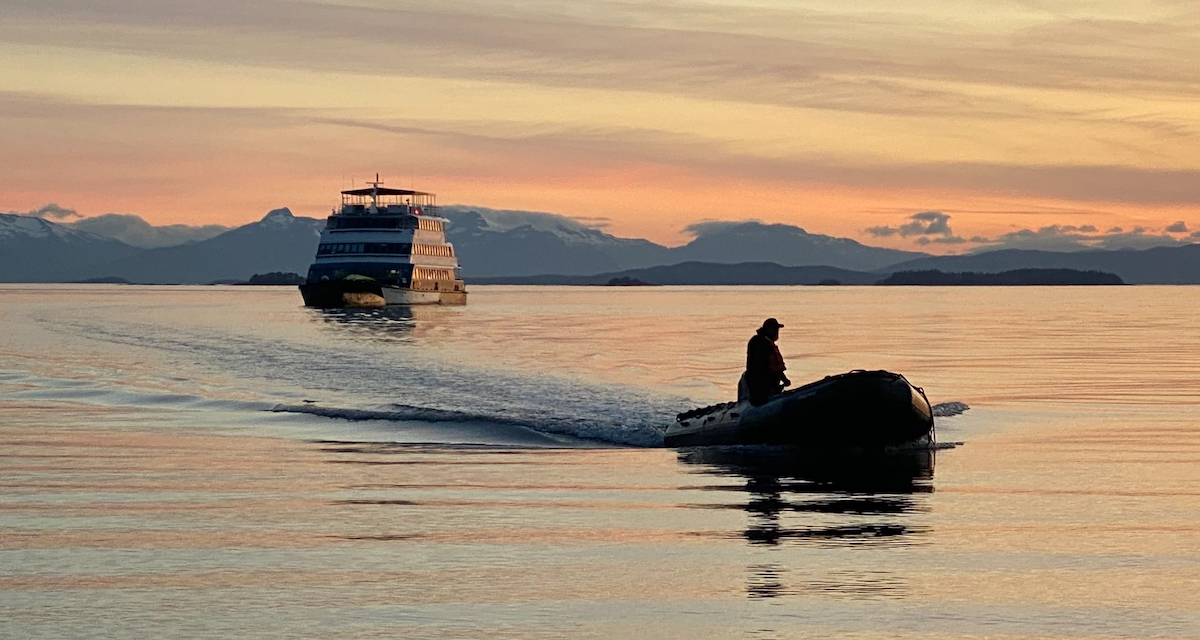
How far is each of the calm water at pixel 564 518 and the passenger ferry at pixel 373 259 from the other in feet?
223

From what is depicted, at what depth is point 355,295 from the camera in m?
106

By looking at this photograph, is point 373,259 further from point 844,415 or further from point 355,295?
point 844,415

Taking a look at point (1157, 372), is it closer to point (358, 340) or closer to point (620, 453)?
point (620, 453)

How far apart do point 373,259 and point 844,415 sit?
87.4 meters

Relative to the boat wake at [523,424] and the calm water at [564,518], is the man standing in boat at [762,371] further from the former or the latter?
the boat wake at [523,424]

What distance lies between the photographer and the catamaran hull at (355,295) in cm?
10525

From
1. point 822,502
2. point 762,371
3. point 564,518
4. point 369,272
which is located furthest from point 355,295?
point 564,518

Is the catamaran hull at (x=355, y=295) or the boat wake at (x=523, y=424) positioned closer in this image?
the boat wake at (x=523, y=424)

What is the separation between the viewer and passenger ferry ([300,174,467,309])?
106125mm

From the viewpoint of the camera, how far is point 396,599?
11328mm

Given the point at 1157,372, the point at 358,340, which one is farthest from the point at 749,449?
the point at 358,340

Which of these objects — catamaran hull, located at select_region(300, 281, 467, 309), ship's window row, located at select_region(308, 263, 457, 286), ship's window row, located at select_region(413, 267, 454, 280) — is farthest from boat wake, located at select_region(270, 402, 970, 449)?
ship's window row, located at select_region(413, 267, 454, 280)

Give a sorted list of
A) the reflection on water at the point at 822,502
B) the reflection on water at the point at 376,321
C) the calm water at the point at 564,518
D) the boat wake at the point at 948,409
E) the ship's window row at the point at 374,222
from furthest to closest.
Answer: the ship's window row at the point at 374,222, the reflection on water at the point at 376,321, the boat wake at the point at 948,409, the reflection on water at the point at 822,502, the calm water at the point at 564,518

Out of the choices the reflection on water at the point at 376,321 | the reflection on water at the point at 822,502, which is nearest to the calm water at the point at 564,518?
the reflection on water at the point at 822,502
